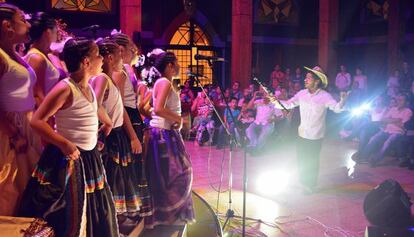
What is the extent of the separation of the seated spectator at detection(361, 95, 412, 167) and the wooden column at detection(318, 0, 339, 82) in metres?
6.94

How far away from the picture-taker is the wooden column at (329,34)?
49.6 ft

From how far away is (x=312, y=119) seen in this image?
20.1 feet

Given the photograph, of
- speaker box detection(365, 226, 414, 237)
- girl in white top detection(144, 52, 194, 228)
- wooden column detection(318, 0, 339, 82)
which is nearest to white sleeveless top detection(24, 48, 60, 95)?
girl in white top detection(144, 52, 194, 228)

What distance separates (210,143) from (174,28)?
7389 millimetres

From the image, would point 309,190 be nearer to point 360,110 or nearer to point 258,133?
point 258,133

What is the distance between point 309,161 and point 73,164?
4394 mm

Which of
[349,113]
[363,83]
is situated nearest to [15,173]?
[349,113]

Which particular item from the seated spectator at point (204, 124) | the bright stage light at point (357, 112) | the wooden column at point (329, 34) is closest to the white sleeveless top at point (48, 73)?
the seated spectator at point (204, 124)

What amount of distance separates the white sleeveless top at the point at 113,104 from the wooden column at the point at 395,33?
42.3 feet

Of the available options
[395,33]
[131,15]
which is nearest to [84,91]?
[131,15]

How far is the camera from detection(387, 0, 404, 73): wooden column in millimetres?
14405

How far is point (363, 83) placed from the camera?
547 inches

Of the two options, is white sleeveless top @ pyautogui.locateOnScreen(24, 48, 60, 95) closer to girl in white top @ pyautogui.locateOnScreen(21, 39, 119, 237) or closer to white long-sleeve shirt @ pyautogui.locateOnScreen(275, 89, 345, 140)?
girl in white top @ pyautogui.locateOnScreen(21, 39, 119, 237)

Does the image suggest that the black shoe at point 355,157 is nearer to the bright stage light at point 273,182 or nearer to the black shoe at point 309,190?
the bright stage light at point 273,182
